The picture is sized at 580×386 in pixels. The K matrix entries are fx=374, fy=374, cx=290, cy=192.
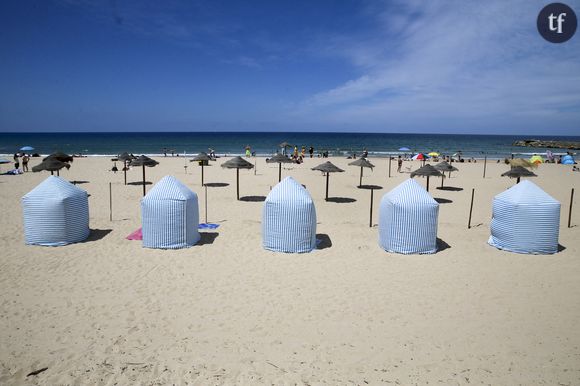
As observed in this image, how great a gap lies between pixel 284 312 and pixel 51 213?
7338 millimetres

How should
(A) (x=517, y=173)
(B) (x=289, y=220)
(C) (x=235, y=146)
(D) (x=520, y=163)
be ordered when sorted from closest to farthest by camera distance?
(B) (x=289, y=220)
(A) (x=517, y=173)
(D) (x=520, y=163)
(C) (x=235, y=146)

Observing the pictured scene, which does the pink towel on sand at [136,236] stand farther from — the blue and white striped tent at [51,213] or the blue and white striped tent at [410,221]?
the blue and white striped tent at [410,221]

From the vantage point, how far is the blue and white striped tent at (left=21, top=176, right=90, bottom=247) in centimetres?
1019

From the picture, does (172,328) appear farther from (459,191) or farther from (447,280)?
(459,191)

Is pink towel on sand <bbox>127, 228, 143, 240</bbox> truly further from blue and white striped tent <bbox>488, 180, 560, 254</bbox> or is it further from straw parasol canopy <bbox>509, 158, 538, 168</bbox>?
straw parasol canopy <bbox>509, 158, 538, 168</bbox>

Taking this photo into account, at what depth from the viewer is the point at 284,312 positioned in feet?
23.2

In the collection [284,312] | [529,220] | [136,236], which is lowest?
[284,312]

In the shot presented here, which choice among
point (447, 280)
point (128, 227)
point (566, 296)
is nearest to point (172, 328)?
point (447, 280)

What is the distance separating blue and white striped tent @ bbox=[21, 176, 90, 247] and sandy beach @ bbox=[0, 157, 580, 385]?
0.38 metres

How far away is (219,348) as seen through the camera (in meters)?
5.88

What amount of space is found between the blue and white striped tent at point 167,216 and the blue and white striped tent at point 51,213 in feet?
7.09

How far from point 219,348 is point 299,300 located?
2.14m

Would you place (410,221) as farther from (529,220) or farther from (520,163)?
(520,163)

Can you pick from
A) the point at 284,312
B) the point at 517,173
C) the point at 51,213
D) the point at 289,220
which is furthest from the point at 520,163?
the point at 51,213
